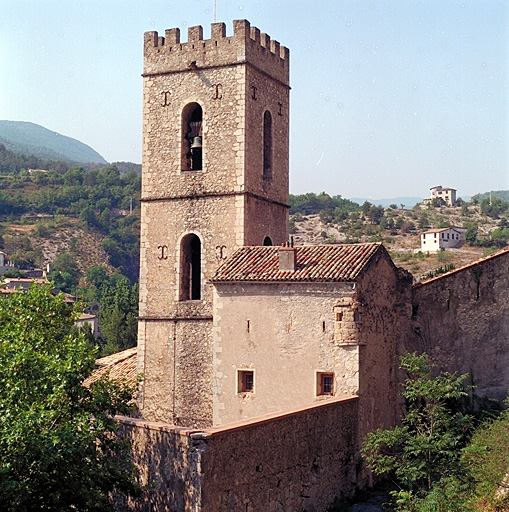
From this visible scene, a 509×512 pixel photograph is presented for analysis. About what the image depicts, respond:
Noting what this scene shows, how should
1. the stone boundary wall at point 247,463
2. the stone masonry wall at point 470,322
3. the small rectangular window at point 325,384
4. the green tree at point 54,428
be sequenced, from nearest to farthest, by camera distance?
the green tree at point 54,428, the stone boundary wall at point 247,463, the small rectangular window at point 325,384, the stone masonry wall at point 470,322

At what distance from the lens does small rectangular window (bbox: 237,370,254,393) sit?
21625 millimetres

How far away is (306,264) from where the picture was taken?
69.6 feet

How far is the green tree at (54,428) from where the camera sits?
14.6 meters

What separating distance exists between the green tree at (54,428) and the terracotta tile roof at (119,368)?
7731 millimetres

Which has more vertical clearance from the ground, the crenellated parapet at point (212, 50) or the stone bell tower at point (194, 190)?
the crenellated parapet at point (212, 50)

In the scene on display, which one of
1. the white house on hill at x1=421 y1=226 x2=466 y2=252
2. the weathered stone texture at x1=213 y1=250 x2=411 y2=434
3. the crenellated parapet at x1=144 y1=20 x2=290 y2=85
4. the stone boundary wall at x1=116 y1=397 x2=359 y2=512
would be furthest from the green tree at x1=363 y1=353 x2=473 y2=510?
the white house on hill at x1=421 y1=226 x2=466 y2=252

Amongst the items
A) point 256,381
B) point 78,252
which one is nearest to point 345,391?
point 256,381

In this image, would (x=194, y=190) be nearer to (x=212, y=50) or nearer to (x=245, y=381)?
(x=212, y=50)

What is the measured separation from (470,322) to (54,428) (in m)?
13.2

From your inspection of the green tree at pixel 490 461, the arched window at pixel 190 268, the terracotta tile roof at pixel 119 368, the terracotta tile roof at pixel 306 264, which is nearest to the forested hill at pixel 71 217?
the terracotta tile roof at pixel 119 368

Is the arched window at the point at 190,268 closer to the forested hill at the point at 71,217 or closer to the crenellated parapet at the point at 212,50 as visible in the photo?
the crenellated parapet at the point at 212,50

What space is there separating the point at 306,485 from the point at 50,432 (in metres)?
5.82

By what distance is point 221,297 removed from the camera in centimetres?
2202

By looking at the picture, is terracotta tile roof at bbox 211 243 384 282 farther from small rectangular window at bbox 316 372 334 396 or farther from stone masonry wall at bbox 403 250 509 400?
stone masonry wall at bbox 403 250 509 400
